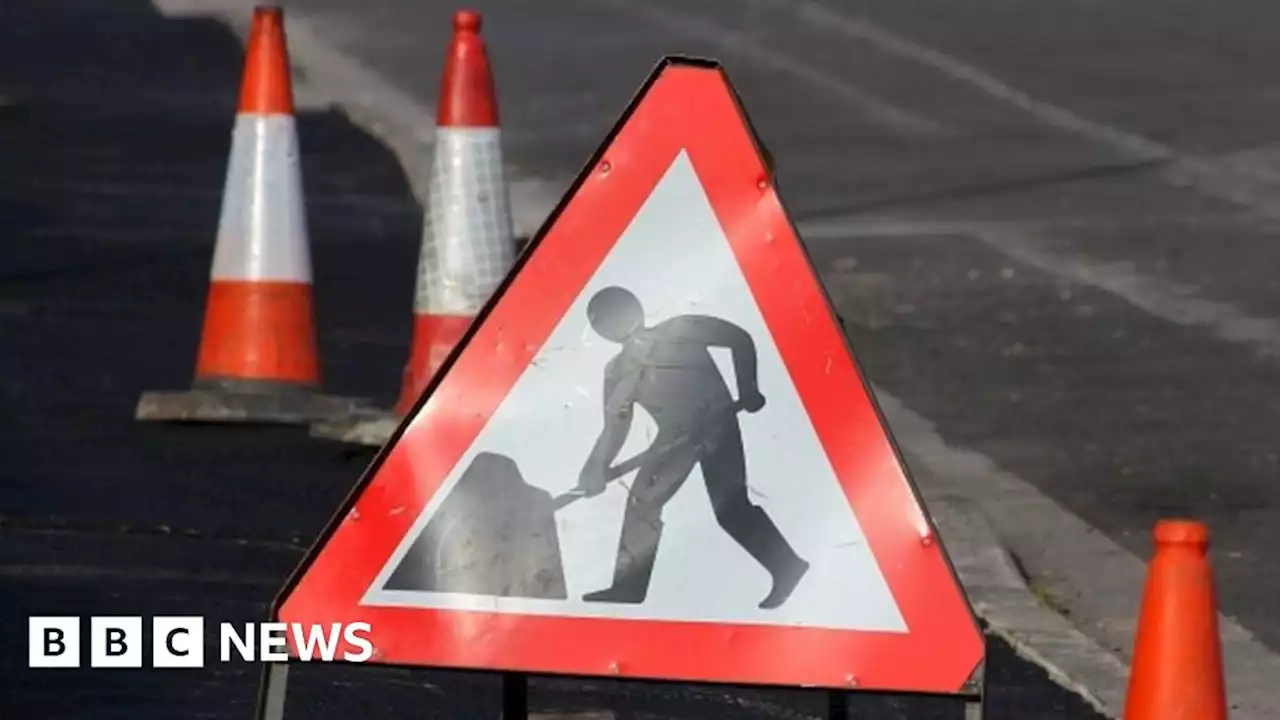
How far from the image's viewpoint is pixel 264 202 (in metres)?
8.38

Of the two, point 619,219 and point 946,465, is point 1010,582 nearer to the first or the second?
point 946,465

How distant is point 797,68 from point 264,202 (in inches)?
334

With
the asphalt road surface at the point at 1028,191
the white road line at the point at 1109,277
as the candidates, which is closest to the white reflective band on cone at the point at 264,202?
the asphalt road surface at the point at 1028,191

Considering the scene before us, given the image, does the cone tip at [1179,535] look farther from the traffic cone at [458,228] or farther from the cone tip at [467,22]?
the cone tip at [467,22]

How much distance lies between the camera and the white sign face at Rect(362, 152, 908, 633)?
4395 millimetres

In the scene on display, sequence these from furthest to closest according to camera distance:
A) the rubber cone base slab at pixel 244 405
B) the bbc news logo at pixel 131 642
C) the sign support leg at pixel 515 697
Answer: the rubber cone base slab at pixel 244 405 < the bbc news logo at pixel 131 642 < the sign support leg at pixel 515 697

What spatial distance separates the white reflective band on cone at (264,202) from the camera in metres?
8.39

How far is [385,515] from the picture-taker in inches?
174

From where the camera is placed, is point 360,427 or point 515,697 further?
point 360,427

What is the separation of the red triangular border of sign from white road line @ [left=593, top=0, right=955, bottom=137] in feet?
32.5

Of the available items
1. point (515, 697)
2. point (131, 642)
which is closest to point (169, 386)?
point (131, 642)

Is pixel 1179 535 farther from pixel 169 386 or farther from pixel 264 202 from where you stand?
pixel 169 386

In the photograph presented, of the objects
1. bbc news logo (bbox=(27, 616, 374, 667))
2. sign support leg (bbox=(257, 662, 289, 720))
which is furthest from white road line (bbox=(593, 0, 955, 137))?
sign support leg (bbox=(257, 662, 289, 720))

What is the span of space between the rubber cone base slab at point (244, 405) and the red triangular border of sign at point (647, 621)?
3.77 metres
